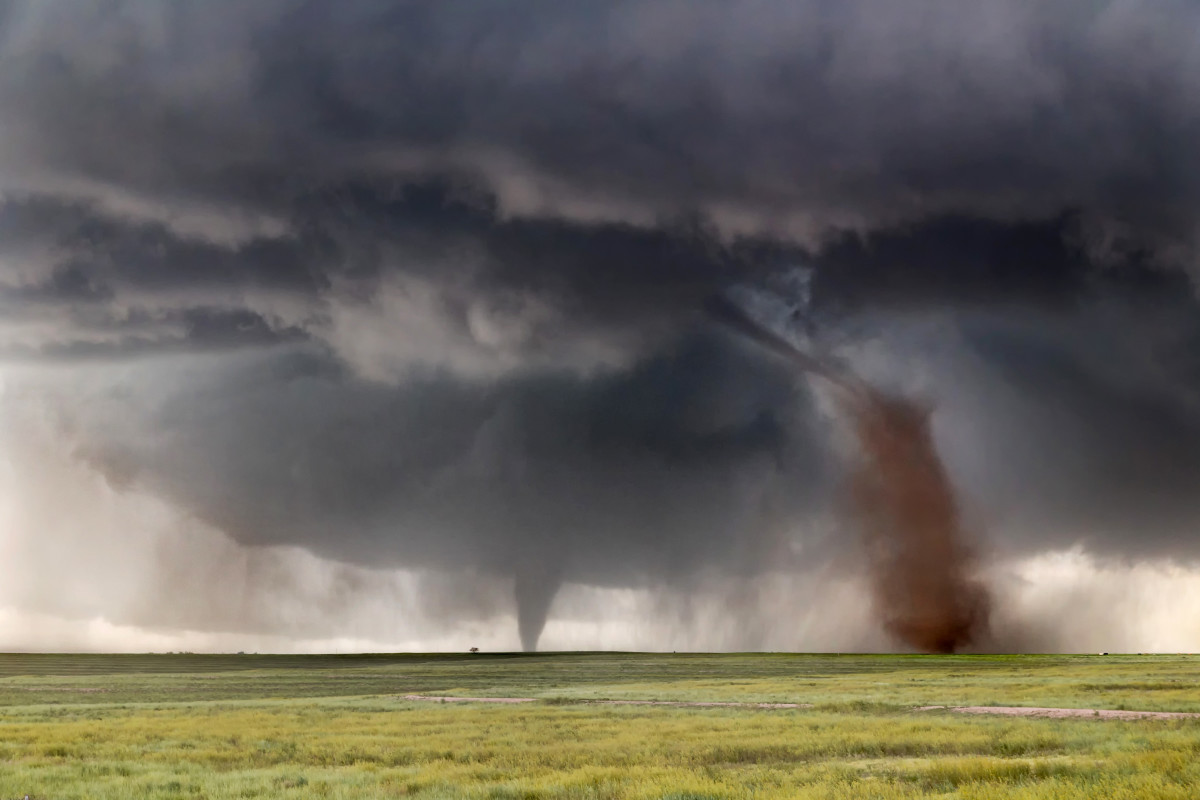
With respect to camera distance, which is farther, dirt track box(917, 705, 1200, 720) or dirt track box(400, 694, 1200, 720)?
dirt track box(400, 694, 1200, 720)

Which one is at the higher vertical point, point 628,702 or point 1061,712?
point 1061,712

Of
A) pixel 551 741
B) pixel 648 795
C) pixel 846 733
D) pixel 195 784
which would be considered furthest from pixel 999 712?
pixel 195 784

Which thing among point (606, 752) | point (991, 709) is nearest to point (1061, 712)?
point (991, 709)

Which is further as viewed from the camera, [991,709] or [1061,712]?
[991,709]

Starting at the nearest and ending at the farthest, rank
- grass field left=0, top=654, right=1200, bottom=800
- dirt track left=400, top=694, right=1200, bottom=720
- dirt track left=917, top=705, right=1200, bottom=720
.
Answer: grass field left=0, top=654, right=1200, bottom=800 < dirt track left=917, top=705, right=1200, bottom=720 < dirt track left=400, top=694, right=1200, bottom=720

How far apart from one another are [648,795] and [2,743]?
28.1 meters

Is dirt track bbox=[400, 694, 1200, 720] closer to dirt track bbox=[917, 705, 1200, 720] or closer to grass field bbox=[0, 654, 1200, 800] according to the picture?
dirt track bbox=[917, 705, 1200, 720]

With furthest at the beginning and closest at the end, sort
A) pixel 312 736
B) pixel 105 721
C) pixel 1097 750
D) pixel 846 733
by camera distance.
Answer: pixel 105 721 → pixel 312 736 → pixel 846 733 → pixel 1097 750

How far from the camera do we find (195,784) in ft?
77.4

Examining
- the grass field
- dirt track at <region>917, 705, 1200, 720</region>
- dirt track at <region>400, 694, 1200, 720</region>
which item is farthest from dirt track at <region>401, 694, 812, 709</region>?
dirt track at <region>917, 705, 1200, 720</region>

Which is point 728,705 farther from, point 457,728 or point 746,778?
point 746,778

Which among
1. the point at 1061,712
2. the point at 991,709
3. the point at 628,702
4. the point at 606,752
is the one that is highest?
the point at 606,752

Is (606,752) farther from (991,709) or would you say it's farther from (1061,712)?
(991,709)

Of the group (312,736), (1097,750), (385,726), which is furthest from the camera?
(385,726)
